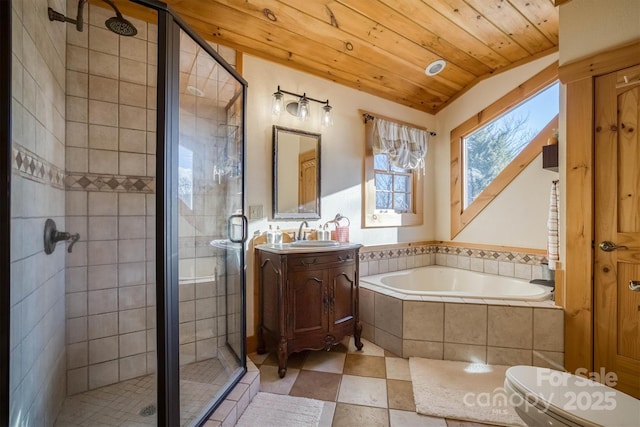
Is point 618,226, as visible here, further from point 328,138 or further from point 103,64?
point 103,64

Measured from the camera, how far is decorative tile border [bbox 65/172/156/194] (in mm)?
1527

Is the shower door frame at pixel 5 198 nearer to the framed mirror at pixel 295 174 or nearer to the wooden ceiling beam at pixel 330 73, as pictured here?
the wooden ceiling beam at pixel 330 73

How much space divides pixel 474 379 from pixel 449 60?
2.73 metres

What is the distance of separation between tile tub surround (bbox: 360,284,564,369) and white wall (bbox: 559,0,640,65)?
5.68 ft

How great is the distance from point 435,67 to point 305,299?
248 cm

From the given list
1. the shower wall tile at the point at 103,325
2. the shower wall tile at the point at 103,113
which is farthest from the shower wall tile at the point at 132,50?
the shower wall tile at the point at 103,325

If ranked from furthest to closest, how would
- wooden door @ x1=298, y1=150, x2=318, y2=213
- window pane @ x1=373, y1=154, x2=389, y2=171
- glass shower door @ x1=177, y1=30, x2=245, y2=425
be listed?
window pane @ x1=373, y1=154, x2=389, y2=171, wooden door @ x1=298, y1=150, x2=318, y2=213, glass shower door @ x1=177, y1=30, x2=245, y2=425

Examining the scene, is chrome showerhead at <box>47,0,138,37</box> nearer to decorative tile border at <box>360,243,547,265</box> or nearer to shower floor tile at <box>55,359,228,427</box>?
shower floor tile at <box>55,359,228,427</box>

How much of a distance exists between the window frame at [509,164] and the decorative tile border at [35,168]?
341 cm

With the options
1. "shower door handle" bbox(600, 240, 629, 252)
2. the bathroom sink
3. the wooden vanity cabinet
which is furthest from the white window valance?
"shower door handle" bbox(600, 240, 629, 252)

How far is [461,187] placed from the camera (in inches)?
126

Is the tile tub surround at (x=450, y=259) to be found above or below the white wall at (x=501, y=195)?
below

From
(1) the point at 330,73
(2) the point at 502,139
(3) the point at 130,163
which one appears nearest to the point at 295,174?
(1) the point at 330,73

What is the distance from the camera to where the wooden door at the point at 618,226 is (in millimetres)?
1676
